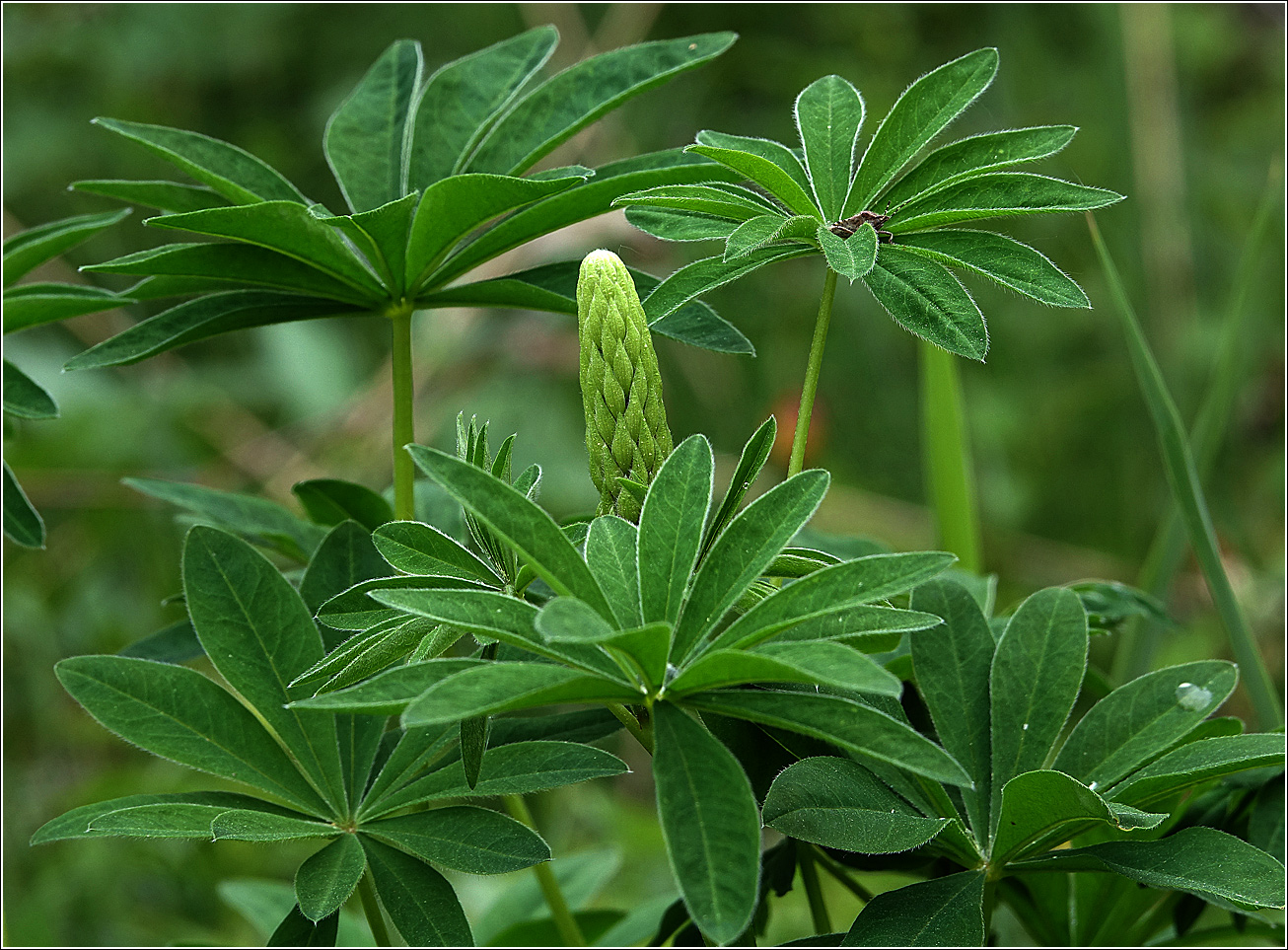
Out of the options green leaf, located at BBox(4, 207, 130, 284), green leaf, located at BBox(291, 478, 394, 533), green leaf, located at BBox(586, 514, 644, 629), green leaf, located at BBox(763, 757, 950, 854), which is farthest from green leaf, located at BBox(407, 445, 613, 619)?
green leaf, located at BBox(4, 207, 130, 284)

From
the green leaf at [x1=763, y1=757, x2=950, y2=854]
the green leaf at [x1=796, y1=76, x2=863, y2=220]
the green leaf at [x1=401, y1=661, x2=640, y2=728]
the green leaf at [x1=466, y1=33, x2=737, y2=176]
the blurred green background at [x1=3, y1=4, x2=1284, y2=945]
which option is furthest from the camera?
the blurred green background at [x1=3, y1=4, x2=1284, y2=945]

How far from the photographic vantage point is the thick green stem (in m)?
0.93

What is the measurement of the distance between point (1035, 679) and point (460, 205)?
0.38 metres

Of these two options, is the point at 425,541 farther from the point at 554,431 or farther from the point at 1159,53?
the point at 1159,53

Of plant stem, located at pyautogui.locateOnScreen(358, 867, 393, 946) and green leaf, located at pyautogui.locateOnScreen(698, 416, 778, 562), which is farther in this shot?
plant stem, located at pyautogui.locateOnScreen(358, 867, 393, 946)

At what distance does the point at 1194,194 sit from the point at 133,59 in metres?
2.19

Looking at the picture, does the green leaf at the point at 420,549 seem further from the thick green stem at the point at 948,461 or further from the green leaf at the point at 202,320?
the thick green stem at the point at 948,461

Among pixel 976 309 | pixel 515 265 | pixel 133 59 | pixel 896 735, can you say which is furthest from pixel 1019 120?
pixel 896 735

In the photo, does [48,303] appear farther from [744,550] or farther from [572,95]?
[744,550]

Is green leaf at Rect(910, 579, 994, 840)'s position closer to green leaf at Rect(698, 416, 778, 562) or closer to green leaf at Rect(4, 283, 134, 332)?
green leaf at Rect(698, 416, 778, 562)

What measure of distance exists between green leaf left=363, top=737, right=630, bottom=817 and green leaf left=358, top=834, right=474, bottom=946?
3cm

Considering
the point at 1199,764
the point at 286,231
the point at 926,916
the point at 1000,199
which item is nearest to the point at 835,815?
the point at 926,916

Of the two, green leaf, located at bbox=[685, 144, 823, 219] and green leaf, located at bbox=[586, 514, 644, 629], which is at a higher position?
green leaf, located at bbox=[685, 144, 823, 219]

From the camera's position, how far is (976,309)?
52 cm
